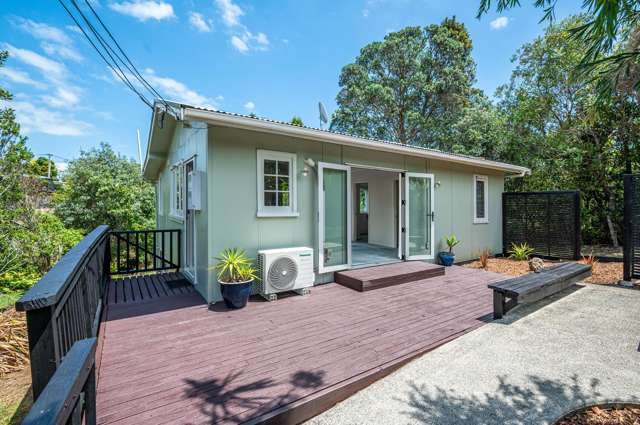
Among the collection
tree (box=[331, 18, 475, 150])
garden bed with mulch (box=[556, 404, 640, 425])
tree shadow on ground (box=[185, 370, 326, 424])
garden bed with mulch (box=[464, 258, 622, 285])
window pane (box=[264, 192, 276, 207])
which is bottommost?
garden bed with mulch (box=[556, 404, 640, 425])

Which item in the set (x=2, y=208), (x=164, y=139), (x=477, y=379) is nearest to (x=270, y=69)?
(x=164, y=139)

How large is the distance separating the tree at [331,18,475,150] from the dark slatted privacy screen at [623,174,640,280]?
1094cm

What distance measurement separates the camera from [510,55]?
11703mm

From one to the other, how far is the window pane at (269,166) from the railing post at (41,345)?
349 cm

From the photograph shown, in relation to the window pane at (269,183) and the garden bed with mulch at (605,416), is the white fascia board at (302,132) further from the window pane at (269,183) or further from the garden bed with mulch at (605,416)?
the garden bed with mulch at (605,416)

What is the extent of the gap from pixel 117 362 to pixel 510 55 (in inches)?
587

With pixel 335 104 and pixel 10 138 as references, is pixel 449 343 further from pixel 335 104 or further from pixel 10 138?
pixel 335 104

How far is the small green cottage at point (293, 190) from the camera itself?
14.0ft

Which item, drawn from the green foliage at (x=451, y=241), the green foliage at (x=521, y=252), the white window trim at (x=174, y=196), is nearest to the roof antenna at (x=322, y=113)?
the white window trim at (x=174, y=196)

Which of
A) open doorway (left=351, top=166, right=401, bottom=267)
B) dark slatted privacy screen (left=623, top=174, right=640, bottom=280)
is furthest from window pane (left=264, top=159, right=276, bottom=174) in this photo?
dark slatted privacy screen (left=623, top=174, right=640, bottom=280)

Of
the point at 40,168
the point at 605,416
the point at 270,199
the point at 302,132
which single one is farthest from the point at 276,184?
the point at 40,168

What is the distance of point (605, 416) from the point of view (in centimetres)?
214

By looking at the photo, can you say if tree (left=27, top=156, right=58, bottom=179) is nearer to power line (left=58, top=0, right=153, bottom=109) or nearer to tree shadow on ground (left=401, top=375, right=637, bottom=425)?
power line (left=58, top=0, right=153, bottom=109)

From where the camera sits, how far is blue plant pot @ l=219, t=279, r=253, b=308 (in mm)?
3982
